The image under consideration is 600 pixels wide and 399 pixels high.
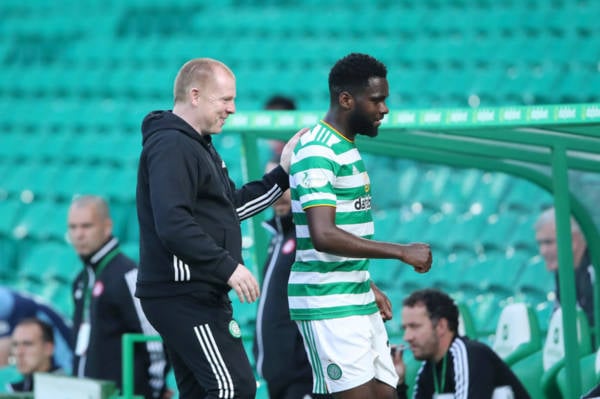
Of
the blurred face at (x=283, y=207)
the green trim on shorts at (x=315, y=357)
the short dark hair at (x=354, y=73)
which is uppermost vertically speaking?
the short dark hair at (x=354, y=73)

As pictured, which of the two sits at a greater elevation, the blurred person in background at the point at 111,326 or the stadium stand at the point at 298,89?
the stadium stand at the point at 298,89

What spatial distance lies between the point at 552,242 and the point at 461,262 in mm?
2265

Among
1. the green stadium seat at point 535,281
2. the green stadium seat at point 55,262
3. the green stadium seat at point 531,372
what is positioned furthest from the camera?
the green stadium seat at point 55,262

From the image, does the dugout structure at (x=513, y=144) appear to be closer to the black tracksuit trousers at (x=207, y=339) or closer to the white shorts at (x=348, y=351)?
the white shorts at (x=348, y=351)

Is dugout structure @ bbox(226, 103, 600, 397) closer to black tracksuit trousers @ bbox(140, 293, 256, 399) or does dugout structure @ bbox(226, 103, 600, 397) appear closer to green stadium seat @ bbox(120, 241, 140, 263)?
black tracksuit trousers @ bbox(140, 293, 256, 399)

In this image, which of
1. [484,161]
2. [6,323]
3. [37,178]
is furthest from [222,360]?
[37,178]

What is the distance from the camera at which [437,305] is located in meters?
4.84

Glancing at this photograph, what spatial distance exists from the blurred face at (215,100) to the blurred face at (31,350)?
11.5 feet

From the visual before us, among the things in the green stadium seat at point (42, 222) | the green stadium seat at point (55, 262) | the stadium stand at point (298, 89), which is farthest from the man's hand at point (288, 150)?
the green stadium seat at point (42, 222)

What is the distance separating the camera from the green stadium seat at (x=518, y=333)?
5.30m

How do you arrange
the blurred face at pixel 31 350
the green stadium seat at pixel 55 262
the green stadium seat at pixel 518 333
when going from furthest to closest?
the green stadium seat at pixel 55 262 < the blurred face at pixel 31 350 < the green stadium seat at pixel 518 333

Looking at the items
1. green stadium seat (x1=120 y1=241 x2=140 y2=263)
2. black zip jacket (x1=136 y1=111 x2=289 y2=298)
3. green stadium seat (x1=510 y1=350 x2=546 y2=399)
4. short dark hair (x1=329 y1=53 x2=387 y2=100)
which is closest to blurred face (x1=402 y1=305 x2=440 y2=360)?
green stadium seat (x1=510 y1=350 x2=546 y2=399)

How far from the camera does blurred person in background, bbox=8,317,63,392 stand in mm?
6652

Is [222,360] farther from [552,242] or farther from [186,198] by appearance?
[552,242]
